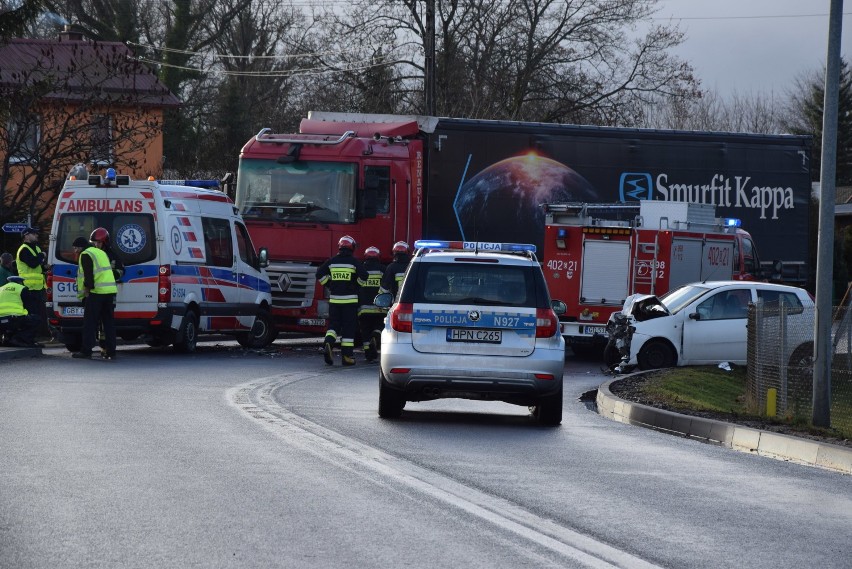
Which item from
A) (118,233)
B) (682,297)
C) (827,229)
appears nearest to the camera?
(827,229)

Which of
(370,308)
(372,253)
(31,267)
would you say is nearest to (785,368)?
(370,308)

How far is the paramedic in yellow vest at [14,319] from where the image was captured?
2189 centimetres

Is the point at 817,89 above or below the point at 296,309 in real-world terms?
above

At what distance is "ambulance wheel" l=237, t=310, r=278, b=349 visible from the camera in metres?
24.8

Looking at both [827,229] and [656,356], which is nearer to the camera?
[827,229]

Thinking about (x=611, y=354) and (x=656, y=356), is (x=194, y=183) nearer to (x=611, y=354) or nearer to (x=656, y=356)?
(x=611, y=354)

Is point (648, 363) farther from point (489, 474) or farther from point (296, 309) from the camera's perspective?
point (489, 474)

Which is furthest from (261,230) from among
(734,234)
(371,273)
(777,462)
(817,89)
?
(817,89)

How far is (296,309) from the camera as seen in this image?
81.7 feet

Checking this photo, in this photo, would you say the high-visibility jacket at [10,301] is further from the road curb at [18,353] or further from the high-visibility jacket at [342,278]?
the high-visibility jacket at [342,278]

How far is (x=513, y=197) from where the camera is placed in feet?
87.1

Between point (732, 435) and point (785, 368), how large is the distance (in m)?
1.69

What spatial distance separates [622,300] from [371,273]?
4900 millimetres

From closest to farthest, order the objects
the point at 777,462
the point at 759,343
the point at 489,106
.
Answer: the point at 777,462
the point at 759,343
the point at 489,106
